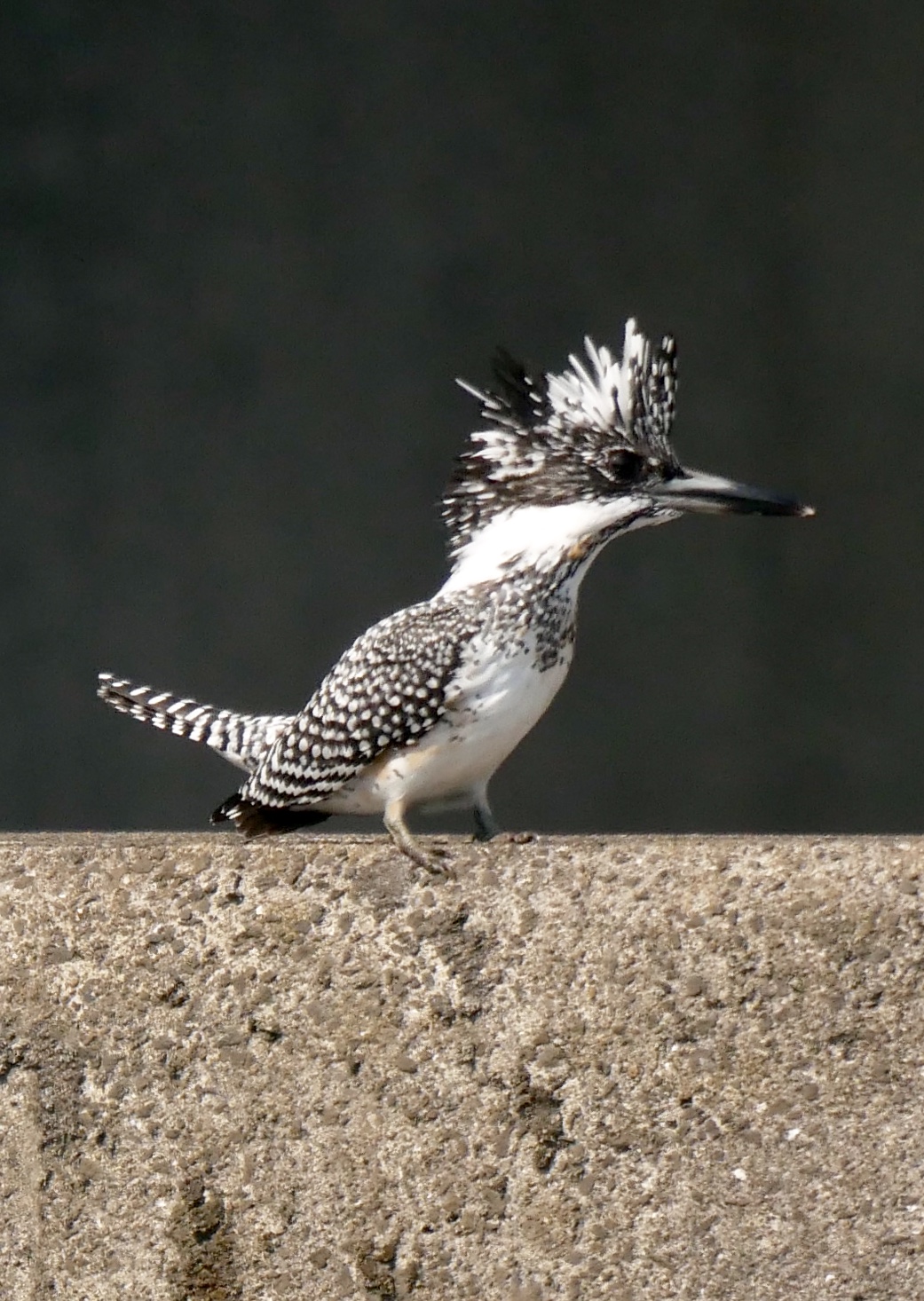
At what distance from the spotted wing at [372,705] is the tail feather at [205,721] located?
0.14 m

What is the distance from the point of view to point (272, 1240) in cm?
185

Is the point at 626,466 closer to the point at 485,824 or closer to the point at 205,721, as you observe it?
the point at 485,824

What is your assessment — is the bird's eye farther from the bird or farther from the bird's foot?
the bird's foot

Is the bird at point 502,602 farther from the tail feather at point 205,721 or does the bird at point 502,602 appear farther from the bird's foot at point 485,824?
the tail feather at point 205,721

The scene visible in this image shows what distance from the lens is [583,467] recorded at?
225 centimetres

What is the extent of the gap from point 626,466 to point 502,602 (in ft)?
0.70

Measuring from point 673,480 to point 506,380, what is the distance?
0.81 feet

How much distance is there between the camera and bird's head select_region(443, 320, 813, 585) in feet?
7.32

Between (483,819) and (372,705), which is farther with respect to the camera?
(483,819)

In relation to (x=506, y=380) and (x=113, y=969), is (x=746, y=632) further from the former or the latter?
(x=113, y=969)

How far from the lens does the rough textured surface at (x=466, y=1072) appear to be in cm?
179

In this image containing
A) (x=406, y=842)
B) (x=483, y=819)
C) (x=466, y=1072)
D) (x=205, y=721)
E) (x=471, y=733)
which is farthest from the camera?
(x=205, y=721)

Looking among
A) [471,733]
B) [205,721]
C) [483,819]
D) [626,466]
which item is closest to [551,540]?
[626,466]

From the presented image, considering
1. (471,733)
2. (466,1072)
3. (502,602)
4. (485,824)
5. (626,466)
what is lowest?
(466,1072)
